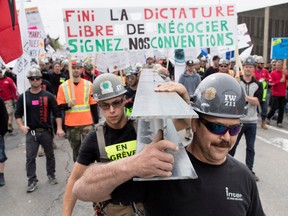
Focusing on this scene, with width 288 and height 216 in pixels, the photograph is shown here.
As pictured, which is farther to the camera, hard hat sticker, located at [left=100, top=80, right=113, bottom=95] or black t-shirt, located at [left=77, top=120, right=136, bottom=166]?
hard hat sticker, located at [left=100, top=80, right=113, bottom=95]

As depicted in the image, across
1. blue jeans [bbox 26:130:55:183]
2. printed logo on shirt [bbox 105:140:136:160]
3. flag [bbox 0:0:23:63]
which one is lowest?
blue jeans [bbox 26:130:55:183]

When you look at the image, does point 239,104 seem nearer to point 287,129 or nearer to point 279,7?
point 287,129

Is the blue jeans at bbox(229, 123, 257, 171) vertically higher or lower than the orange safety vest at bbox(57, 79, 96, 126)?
lower

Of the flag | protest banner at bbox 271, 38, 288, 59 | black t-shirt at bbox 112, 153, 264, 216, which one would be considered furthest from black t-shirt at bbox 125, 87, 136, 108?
protest banner at bbox 271, 38, 288, 59

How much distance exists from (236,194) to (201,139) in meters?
0.31

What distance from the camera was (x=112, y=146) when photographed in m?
2.54

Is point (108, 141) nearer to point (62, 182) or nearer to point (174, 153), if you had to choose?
point (174, 153)

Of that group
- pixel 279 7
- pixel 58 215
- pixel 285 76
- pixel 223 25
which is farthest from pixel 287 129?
pixel 279 7

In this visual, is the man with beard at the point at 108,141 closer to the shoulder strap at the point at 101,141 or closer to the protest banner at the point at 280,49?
the shoulder strap at the point at 101,141

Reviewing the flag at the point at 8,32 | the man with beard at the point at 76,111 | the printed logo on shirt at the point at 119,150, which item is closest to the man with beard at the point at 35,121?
the man with beard at the point at 76,111

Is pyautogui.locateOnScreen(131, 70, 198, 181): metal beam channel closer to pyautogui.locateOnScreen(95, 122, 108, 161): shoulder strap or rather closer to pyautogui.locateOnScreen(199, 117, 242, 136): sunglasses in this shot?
pyautogui.locateOnScreen(199, 117, 242, 136): sunglasses

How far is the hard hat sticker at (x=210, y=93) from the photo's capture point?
4.88 feet

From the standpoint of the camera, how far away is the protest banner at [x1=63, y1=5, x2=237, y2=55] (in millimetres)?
Result: 4059

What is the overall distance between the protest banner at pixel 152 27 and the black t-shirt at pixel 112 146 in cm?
179
